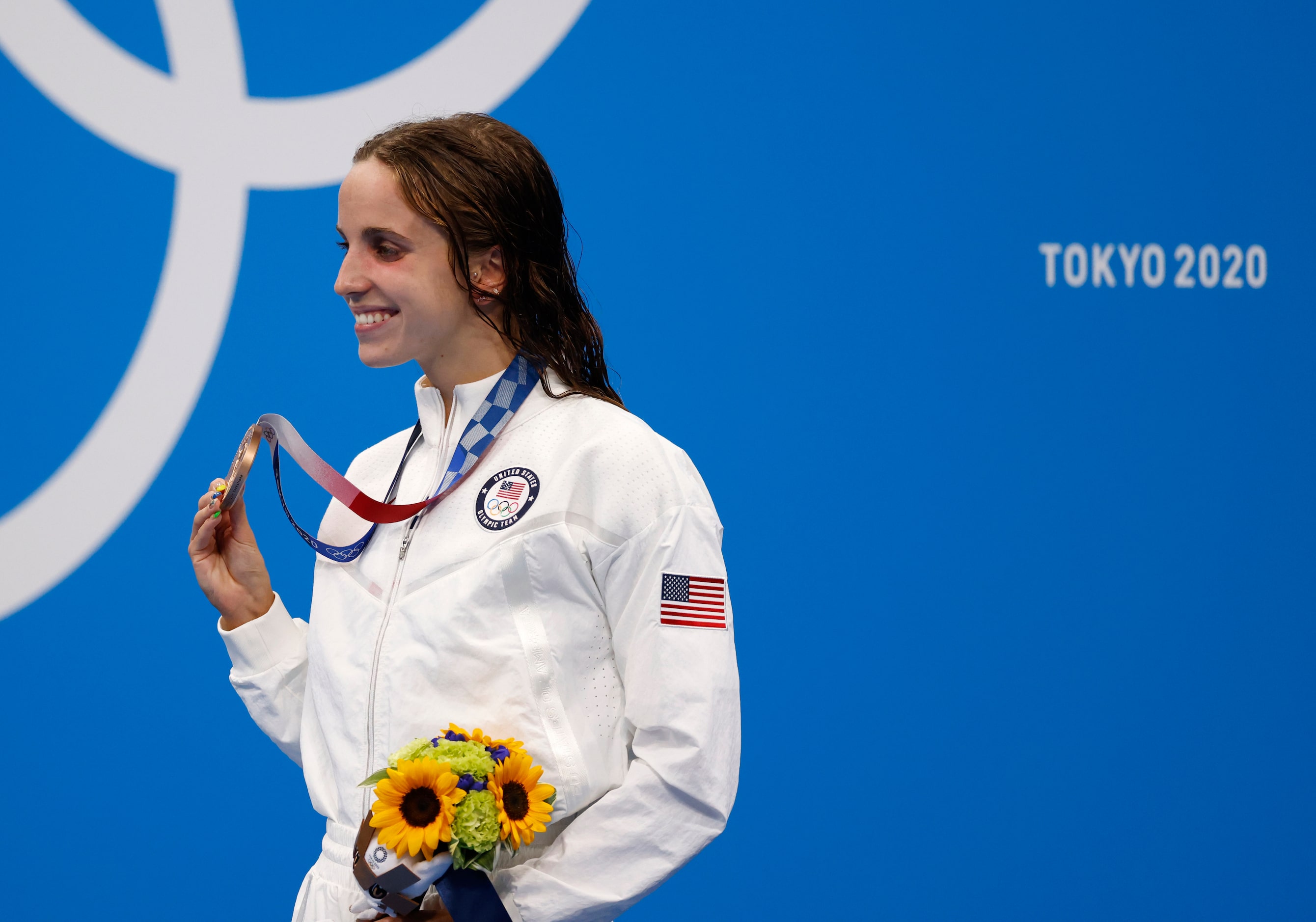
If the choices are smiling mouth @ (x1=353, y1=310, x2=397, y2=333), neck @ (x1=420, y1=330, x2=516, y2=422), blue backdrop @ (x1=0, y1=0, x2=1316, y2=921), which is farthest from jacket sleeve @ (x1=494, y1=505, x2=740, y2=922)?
blue backdrop @ (x1=0, y1=0, x2=1316, y2=921)

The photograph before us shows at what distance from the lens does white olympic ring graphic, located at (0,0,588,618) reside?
2771mm

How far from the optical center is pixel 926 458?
9.78 ft

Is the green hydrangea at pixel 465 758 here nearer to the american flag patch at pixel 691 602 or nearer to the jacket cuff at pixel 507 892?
the jacket cuff at pixel 507 892

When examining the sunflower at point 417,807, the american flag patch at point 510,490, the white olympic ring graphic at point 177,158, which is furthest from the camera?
the white olympic ring graphic at point 177,158

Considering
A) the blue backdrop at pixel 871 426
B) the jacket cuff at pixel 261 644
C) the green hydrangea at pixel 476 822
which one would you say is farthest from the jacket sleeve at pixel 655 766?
the blue backdrop at pixel 871 426

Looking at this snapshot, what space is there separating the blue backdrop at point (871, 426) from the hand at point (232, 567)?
1.04 m

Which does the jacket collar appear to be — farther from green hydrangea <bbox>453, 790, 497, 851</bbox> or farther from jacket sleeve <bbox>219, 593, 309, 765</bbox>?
green hydrangea <bbox>453, 790, 497, 851</bbox>

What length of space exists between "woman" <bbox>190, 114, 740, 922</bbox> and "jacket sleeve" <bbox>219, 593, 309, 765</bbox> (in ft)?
0.34

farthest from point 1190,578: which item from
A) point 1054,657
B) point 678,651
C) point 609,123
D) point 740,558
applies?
point 678,651

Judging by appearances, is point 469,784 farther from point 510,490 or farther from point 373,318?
point 373,318

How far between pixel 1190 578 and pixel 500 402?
7.20 feet

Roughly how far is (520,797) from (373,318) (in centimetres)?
68

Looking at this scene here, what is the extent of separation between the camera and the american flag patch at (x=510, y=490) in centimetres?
154

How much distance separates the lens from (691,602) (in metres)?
1.46
